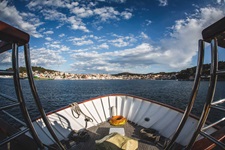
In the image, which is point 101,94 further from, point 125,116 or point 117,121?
point 117,121

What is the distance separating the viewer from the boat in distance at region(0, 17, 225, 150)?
0.94 metres

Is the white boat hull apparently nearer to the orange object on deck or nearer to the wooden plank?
the orange object on deck

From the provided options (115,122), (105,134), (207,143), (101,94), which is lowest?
(101,94)

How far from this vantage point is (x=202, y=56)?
1061 millimetres

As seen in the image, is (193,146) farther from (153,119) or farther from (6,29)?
(153,119)

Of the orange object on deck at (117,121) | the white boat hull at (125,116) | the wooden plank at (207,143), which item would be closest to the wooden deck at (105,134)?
the orange object on deck at (117,121)

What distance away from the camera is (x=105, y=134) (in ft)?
16.5

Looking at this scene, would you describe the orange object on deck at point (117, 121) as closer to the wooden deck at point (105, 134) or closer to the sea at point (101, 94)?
the wooden deck at point (105, 134)

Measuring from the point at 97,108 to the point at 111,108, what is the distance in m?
0.70

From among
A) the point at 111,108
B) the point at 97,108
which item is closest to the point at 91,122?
the point at 97,108

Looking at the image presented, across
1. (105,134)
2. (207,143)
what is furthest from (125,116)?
(207,143)

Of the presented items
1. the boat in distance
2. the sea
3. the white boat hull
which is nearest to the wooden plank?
the boat in distance

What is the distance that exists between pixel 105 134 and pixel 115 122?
3.00 ft

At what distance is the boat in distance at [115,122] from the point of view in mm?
938
